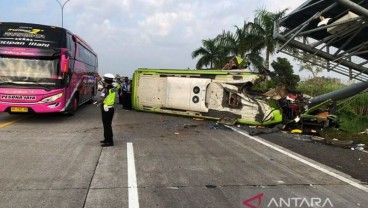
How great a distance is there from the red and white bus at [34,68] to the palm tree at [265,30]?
69.0 ft

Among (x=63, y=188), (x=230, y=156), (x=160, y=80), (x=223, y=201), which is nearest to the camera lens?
(x=223, y=201)

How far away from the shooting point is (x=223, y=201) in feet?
17.6

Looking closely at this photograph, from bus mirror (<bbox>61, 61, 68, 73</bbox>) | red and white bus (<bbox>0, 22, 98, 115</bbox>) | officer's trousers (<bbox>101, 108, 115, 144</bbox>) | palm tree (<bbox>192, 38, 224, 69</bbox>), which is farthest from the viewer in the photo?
palm tree (<bbox>192, 38, 224, 69</bbox>)

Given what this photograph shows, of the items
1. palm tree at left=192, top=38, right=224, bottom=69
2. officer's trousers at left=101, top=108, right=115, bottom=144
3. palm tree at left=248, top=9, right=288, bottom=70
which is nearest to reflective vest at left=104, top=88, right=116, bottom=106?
officer's trousers at left=101, top=108, right=115, bottom=144

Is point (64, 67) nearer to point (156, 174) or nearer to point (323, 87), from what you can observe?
point (156, 174)

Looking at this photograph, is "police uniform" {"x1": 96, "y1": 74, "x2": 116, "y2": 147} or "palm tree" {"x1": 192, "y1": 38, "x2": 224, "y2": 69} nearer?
"police uniform" {"x1": 96, "y1": 74, "x2": 116, "y2": 147}

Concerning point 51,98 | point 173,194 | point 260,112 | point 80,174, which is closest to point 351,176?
point 173,194

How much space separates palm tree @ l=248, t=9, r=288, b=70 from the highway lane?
22045 millimetres

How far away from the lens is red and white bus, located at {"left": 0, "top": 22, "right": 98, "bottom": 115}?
12328 millimetres

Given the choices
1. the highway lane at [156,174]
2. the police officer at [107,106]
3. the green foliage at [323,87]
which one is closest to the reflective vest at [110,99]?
the police officer at [107,106]

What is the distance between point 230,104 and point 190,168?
24.7 ft

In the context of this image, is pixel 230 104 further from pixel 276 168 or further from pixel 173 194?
pixel 173 194

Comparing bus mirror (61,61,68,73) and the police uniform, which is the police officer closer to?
the police uniform

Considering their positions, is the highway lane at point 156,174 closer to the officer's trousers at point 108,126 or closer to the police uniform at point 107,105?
the officer's trousers at point 108,126
